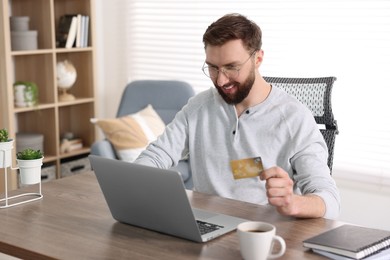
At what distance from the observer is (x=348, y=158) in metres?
3.78

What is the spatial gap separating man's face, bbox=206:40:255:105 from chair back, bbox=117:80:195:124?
1720 millimetres

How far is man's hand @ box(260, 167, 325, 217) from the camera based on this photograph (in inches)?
72.3

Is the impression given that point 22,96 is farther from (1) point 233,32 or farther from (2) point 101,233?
(2) point 101,233

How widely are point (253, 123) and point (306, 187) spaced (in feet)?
1.25

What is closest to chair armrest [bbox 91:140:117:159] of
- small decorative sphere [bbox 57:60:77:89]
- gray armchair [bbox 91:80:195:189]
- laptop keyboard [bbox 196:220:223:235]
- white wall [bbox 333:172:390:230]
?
gray armchair [bbox 91:80:195:189]

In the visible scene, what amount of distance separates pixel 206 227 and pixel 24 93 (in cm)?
260

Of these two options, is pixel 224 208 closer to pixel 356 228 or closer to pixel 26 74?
pixel 356 228

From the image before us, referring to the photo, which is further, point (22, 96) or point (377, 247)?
point (22, 96)

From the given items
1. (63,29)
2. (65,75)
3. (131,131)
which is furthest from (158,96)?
(63,29)

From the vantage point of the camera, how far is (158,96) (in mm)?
4168

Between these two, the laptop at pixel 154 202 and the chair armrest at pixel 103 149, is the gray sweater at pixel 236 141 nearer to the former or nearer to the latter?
the laptop at pixel 154 202

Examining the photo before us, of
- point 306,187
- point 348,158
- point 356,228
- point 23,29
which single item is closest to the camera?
point 356,228

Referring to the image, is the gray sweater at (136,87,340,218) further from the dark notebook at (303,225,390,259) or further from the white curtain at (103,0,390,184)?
the white curtain at (103,0,390,184)

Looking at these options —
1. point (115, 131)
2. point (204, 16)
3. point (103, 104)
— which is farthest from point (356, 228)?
point (103, 104)
